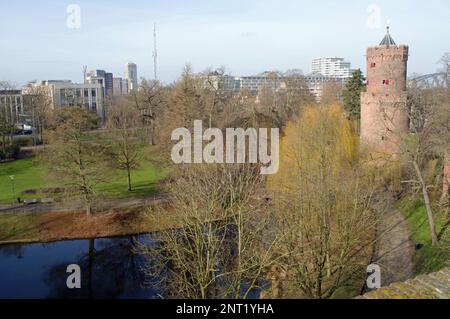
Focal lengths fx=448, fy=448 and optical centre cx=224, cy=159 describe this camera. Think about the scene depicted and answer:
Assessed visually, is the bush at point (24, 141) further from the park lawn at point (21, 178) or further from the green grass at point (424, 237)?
the green grass at point (424, 237)

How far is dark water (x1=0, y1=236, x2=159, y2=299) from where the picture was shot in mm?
20328

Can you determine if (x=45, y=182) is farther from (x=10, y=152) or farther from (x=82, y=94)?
(x=82, y=94)

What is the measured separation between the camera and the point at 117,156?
3553cm

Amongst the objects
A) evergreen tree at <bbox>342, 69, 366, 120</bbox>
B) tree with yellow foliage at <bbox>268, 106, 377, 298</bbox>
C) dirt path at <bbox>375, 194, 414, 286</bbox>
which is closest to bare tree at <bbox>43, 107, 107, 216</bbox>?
tree with yellow foliage at <bbox>268, 106, 377, 298</bbox>

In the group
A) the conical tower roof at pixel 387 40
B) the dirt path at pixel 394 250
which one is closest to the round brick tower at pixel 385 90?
the conical tower roof at pixel 387 40

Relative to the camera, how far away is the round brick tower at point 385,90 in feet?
101

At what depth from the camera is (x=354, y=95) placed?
153ft

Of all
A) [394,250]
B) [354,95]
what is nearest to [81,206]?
[394,250]

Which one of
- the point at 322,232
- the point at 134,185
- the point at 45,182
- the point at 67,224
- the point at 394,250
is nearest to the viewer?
the point at 322,232

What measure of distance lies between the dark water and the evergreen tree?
27925 mm

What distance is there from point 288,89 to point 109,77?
120424mm

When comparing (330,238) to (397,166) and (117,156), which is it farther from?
(117,156)

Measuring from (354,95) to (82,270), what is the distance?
33634 mm

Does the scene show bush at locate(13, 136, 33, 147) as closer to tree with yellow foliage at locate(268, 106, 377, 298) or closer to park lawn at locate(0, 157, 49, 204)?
park lawn at locate(0, 157, 49, 204)
